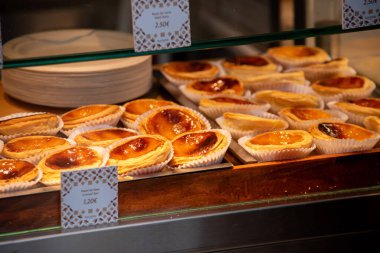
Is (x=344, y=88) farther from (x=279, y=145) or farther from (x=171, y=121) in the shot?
(x=171, y=121)

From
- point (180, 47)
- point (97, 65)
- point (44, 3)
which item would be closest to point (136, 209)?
point (180, 47)

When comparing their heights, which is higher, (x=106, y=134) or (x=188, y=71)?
(x=188, y=71)

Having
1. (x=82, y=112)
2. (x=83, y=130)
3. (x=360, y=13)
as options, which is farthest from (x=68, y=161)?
(x=360, y=13)

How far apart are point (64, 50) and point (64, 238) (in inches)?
23.1

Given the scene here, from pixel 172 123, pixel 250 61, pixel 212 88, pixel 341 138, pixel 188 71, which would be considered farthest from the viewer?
pixel 250 61

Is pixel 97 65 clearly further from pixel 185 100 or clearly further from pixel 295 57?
pixel 295 57

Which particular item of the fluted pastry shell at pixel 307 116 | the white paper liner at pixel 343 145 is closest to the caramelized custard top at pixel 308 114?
the fluted pastry shell at pixel 307 116

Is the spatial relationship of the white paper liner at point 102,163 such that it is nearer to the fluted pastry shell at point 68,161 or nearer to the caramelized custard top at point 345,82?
the fluted pastry shell at point 68,161

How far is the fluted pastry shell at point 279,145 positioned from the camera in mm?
2217

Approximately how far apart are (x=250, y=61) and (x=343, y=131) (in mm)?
782

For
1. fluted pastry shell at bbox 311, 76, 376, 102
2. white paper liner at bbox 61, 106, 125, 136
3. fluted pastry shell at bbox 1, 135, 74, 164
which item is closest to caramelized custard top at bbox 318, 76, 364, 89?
fluted pastry shell at bbox 311, 76, 376, 102

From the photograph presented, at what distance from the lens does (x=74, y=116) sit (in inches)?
97.1

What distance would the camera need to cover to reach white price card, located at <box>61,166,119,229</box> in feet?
6.52

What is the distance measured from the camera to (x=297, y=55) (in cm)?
308
